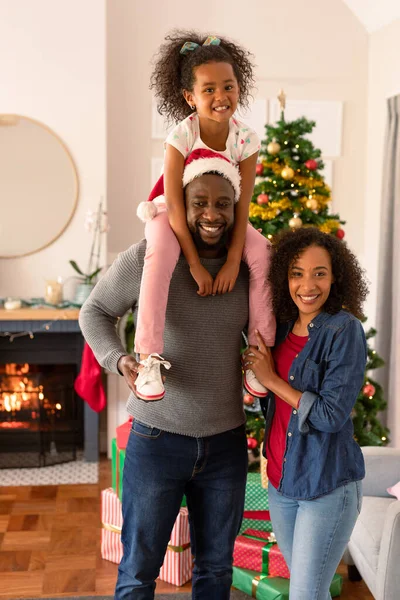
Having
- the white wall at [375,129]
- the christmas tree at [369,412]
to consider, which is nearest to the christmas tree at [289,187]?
the christmas tree at [369,412]

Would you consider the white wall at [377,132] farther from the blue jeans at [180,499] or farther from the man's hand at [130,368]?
the man's hand at [130,368]

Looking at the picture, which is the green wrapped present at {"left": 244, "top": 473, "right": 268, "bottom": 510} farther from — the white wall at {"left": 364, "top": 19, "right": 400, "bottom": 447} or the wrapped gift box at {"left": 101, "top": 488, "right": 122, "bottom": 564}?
the white wall at {"left": 364, "top": 19, "right": 400, "bottom": 447}

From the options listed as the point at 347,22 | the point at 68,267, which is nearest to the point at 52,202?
the point at 68,267

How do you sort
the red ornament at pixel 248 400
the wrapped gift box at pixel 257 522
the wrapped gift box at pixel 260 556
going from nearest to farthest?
the wrapped gift box at pixel 260 556 → the wrapped gift box at pixel 257 522 → the red ornament at pixel 248 400

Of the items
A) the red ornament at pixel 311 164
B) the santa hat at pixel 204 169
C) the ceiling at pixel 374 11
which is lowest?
the santa hat at pixel 204 169

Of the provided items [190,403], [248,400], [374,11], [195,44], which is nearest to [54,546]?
[248,400]

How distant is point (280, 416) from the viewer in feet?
5.80

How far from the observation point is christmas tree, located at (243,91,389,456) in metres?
3.24

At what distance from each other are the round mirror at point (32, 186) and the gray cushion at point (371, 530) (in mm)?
2565

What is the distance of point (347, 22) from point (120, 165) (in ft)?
5.92

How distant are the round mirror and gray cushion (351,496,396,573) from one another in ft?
8.42

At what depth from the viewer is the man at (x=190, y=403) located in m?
1.67

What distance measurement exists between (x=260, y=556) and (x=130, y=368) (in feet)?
4.49

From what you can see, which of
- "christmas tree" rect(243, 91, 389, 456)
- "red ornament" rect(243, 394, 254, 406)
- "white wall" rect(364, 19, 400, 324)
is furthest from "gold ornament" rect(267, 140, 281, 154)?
"white wall" rect(364, 19, 400, 324)
